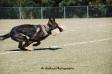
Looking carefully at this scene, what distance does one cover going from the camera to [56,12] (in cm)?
6306

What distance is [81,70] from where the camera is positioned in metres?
11.1

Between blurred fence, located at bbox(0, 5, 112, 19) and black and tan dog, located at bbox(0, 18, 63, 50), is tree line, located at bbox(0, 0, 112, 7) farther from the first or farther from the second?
black and tan dog, located at bbox(0, 18, 63, 50)

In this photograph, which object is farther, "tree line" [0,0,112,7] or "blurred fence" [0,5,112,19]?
"tree line" [0,0,112,7]

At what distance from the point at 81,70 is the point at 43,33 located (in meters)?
4.12

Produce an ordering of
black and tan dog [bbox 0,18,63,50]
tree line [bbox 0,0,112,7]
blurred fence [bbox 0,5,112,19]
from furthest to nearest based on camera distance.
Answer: tree line [bbox 0,0,112,7] → blurred fence [bbox 0,5,112,19] → black and tan dog [bbox 0,18,63,50]

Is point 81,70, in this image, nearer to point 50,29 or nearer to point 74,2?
point 50,29

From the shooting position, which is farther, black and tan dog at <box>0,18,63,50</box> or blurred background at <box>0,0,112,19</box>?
blurred background at <box>0,0,112,19</box>

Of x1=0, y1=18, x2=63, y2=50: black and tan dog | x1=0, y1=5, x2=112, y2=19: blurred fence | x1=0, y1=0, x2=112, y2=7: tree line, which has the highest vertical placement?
x1=0, y1=18, x2=63, y2=50: black and tan dog

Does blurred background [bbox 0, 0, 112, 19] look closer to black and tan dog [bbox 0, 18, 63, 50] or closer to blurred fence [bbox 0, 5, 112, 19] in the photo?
blurred fence [bbox 0, 5, 112, 19]

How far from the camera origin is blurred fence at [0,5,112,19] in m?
62.4

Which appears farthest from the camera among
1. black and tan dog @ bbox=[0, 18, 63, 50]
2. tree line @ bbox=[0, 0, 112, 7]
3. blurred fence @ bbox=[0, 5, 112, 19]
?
tree line @ bbox=[0, 0, 112, 7]

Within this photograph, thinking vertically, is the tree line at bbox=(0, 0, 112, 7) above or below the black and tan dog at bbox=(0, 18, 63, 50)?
below

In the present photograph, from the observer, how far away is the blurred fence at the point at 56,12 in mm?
62406

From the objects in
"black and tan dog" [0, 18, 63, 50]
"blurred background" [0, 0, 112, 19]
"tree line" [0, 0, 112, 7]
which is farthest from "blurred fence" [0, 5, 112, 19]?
"black and tan dog" [0, 18, 63, 50]
